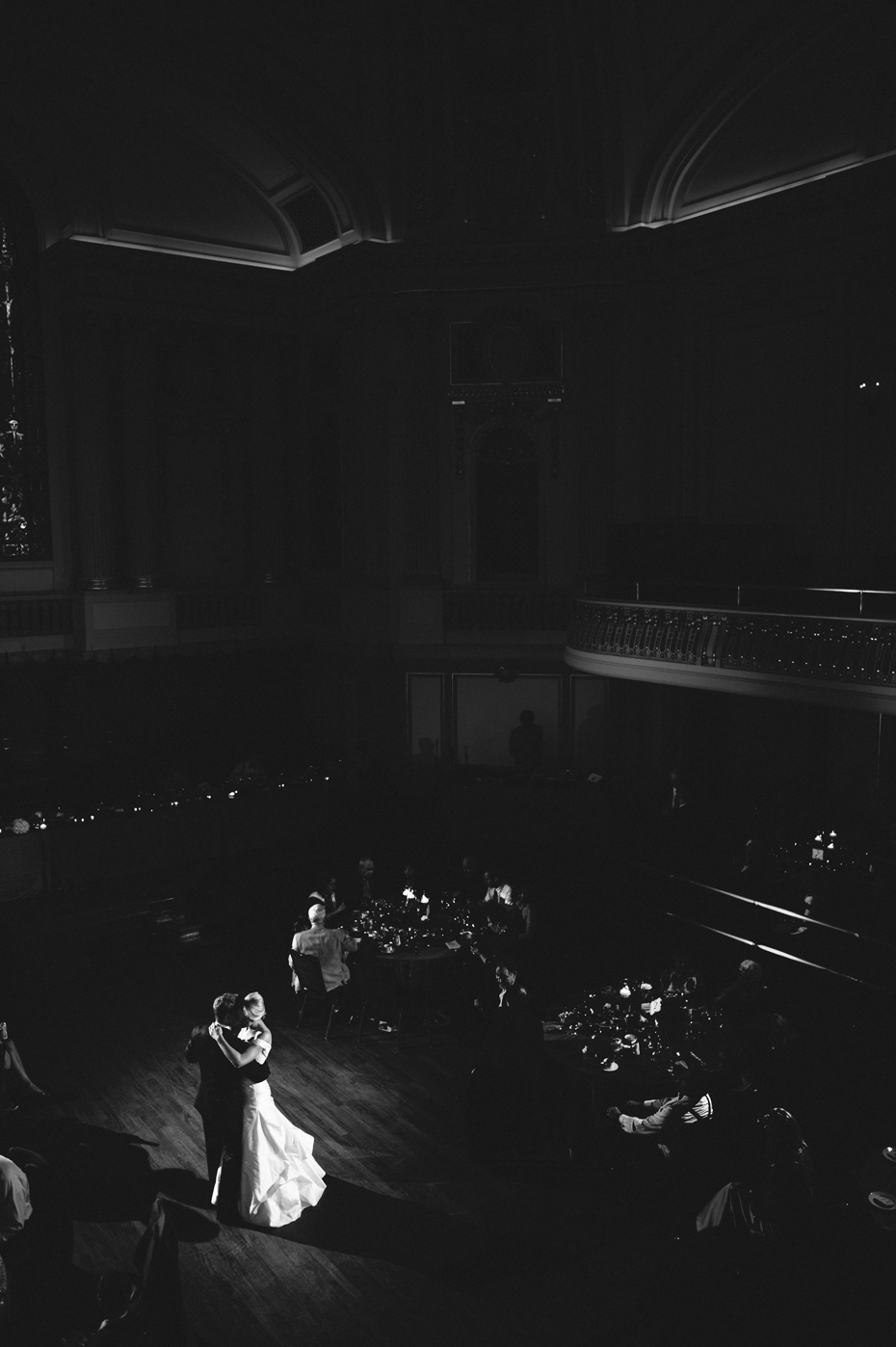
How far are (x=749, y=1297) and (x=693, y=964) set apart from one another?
4.06 metres

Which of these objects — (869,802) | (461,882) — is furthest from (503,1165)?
(869,802)

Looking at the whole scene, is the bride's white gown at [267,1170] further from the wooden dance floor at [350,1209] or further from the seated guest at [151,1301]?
the seated guest at [151,1301]

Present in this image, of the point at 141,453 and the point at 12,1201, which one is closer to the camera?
the point at 12,1201

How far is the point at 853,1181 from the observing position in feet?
23.1

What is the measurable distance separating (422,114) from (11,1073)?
14185 mm

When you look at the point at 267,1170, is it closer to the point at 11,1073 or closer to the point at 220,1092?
the point at 220,1092

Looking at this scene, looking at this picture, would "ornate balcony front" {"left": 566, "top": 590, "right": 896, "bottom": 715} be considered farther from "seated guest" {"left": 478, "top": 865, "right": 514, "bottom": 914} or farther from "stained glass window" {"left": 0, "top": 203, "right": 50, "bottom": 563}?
"stained glass window" {"left": 0, "top": 203, "right": 50, "bottom": 563}

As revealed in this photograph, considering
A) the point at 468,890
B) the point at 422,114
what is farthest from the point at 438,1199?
the point at 422,114

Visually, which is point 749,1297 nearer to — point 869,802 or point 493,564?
point 869,802

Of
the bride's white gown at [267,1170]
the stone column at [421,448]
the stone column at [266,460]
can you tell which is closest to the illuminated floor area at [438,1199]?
the bride's white gown at [267,1170]

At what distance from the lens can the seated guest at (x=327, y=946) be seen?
10.6 meters

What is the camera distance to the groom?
7.72m

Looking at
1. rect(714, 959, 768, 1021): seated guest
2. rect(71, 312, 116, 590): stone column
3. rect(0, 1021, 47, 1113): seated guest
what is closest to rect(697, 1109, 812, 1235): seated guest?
rect(714, 959, 768, 1021): seated guest

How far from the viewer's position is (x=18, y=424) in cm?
1709
